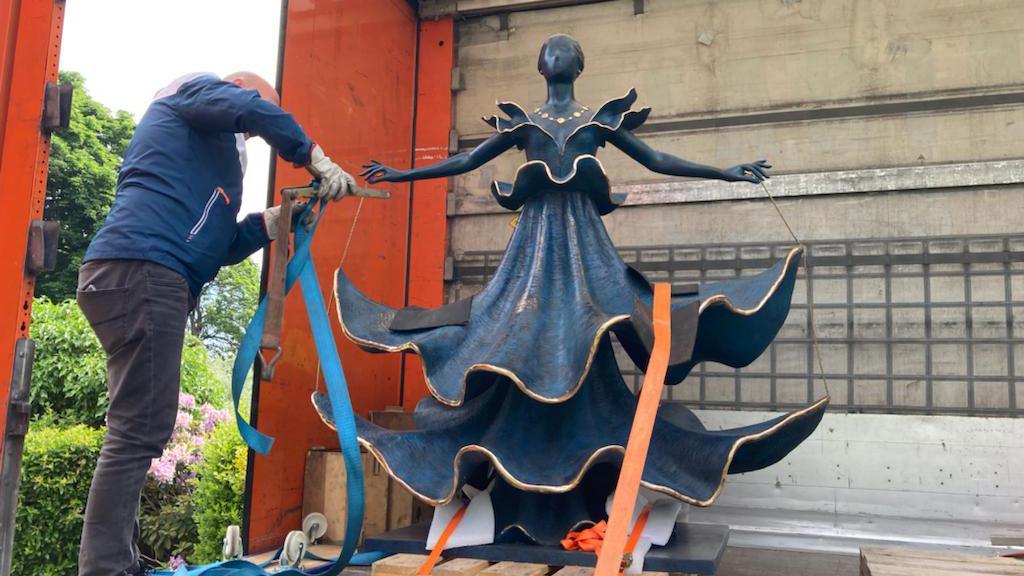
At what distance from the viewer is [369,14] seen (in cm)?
501

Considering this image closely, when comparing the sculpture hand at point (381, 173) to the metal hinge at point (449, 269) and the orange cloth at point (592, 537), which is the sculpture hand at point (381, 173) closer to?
the metal hinge at point (449, 269)

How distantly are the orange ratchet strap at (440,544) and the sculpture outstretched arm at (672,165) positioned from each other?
1759 mm

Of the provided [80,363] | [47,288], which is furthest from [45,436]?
[47,288]

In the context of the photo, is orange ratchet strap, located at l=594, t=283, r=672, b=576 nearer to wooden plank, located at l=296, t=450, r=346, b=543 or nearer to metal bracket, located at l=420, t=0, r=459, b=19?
wooden plank, located at l=296, t=450, r=346, b=543

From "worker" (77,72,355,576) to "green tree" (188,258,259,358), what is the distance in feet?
89.5

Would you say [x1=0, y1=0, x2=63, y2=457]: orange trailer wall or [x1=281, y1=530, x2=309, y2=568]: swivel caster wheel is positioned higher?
[x1=0, y1=0, x2=63, y2=457]: orange trailer wall

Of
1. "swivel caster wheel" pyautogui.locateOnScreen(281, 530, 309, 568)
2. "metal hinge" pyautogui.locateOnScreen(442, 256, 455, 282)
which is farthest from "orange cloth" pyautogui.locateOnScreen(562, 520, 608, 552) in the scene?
"metal hinge" pyautogui.locateOnScreen(442, 256, 455, 282)

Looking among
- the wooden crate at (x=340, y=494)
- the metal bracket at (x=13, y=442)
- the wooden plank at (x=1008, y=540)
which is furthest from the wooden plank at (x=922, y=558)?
the metal bracket at (x=13, y=442)

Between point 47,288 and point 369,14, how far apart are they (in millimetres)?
16497

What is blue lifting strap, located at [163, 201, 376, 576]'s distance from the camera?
9.18 feet

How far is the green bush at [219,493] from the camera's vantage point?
4355 millimetres

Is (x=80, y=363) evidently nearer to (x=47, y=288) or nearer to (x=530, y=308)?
(x=530, y=308)

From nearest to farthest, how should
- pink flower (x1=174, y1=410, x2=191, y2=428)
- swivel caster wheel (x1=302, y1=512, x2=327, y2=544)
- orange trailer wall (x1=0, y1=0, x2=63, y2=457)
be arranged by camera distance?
1. orange trailer wall (x1=0, y1=0, x2=63, y2=457)
2. swivel caster wheel (x1=302, y1=512, x2=327, y2=544)
3. pink flower (x1=174, y1=410, x2=191, y2=428)

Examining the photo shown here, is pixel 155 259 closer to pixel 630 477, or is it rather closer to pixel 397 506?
pixel 630 477
